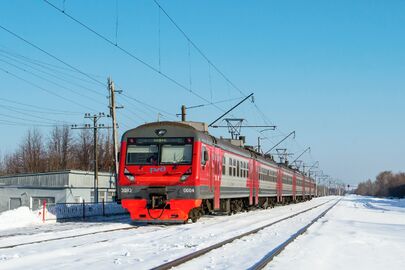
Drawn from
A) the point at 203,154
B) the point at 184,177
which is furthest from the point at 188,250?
the point at 203,154

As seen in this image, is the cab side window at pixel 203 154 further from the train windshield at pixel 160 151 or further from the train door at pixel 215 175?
the train door at pixel 215 175

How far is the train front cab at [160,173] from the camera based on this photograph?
18.9 m

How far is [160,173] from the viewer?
19.1 metres

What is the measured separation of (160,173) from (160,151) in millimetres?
803

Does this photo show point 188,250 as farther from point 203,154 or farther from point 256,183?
point 256,183

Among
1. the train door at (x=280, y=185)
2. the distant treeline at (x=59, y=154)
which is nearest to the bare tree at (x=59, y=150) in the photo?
the distant treeline at (x=59, y=154)

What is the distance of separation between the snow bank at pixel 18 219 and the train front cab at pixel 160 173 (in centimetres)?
398

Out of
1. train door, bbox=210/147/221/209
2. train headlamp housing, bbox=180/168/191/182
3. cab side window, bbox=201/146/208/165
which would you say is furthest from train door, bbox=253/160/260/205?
train headlamp housing, bbox=180/168/191/182

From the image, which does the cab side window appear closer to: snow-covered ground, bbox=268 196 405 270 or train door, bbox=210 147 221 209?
train door, bbox=210 147 221 209

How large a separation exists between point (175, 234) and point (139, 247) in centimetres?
335

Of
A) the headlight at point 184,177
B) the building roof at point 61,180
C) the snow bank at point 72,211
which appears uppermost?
the headlight at point 184,177

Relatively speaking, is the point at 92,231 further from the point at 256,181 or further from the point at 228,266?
the point at 256,181

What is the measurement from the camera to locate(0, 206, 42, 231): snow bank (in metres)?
19.6

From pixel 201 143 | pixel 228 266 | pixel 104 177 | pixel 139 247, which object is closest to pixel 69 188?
pixel 104 177
